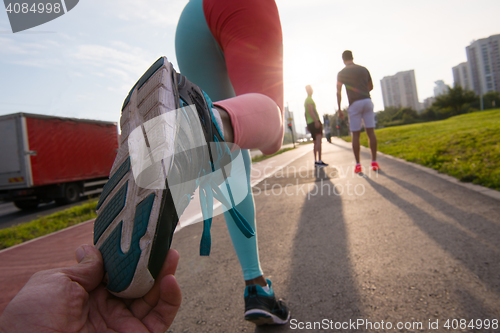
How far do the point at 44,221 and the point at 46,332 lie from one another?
591 cm

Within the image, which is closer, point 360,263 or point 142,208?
point 142,208

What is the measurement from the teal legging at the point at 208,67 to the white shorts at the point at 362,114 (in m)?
3.60

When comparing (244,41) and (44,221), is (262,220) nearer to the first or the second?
(244,41)

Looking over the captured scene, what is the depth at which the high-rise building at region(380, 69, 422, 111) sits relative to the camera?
98750mm

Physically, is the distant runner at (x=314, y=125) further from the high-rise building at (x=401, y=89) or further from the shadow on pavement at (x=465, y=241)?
the high-rise building at (x=401, y=89)

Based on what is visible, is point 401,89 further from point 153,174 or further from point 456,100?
point 153,174

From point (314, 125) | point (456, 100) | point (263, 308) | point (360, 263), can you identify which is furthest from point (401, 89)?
point (263, 308)

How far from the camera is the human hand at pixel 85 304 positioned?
0.50 m

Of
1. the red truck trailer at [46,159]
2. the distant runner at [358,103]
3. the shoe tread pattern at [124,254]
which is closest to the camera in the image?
the shoe tread pattern at [124,254]

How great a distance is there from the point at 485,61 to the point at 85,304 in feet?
350

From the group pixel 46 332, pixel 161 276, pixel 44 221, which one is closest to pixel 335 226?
pixel 161 276

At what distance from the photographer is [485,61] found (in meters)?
78.7

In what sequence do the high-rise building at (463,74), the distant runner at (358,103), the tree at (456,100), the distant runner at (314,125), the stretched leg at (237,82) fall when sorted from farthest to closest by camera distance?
the high-rise building at (463,74)
the tree at (456,100)
the distant runner at (314,125)
the distant runner at (358,103)
the stretched leg at (237,82)

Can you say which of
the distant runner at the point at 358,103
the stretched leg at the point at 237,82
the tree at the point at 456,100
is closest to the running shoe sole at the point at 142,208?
the stretched leg at the point at 237,82
